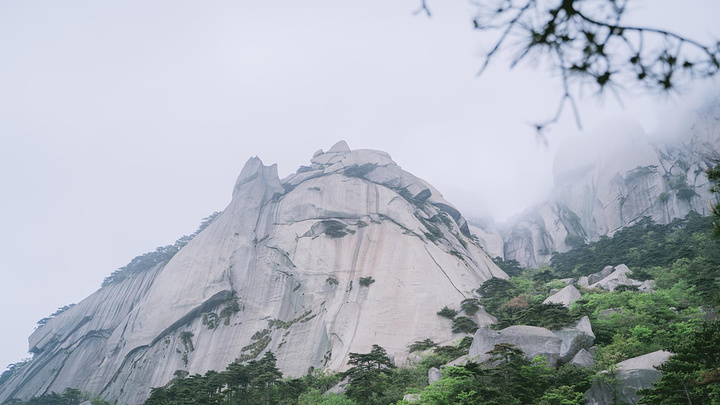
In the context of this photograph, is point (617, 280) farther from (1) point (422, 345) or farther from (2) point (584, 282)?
(1) point (422, 345)

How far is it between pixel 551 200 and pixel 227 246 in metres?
62.8

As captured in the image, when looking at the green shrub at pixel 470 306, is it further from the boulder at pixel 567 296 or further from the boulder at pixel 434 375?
the boulder at pixel 434 375

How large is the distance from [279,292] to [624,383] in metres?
29.7

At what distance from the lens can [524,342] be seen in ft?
62.2

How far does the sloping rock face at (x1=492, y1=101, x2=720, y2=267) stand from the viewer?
51156mm

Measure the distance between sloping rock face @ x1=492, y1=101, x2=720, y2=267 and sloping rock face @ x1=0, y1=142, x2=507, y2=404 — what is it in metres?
23.8

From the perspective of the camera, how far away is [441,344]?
2888 cm

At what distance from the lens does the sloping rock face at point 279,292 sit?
32844 mm

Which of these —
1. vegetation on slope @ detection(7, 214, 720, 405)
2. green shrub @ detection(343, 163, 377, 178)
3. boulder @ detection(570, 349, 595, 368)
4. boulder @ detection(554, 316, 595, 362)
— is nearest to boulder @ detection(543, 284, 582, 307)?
vegetation on slope @ detection(7, 214, 720, 405)

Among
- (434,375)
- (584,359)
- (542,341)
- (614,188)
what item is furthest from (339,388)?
(614,188)

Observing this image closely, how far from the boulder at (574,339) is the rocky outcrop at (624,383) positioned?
2.77 meters

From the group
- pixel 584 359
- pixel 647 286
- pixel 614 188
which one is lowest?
pixel 584 359

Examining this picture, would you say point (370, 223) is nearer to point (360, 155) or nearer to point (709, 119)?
point (360, 155)

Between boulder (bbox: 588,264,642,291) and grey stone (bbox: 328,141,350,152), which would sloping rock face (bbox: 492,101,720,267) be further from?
grey stone (bbox: 328,141,350,152)
